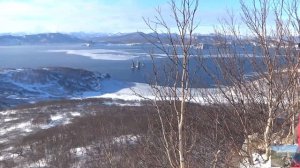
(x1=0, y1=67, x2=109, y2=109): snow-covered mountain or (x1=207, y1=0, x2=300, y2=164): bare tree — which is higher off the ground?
(x1=207, y1=0, x2=300, y2=164): bare tree

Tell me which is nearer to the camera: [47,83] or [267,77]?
[267,77]

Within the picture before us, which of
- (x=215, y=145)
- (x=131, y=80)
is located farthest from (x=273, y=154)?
(x=131, y=80)

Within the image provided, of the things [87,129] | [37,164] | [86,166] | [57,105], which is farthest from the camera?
[57,105]

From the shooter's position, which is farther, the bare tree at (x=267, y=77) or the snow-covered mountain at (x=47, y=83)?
the snow-covered mountain at (x=47, y=83)

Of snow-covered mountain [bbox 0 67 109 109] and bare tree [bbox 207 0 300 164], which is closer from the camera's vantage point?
bare tree [bbox 207 0 300 164]

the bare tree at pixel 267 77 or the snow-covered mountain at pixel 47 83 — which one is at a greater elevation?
the bare tree at pixel 267 77

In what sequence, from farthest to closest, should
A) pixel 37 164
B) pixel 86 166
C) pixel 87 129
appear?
pixel 87 129 < pixel 37 164 < pixel 86 166

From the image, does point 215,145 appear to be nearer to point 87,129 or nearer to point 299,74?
point 299,74

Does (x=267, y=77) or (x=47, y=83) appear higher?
(x=267, y=77)
